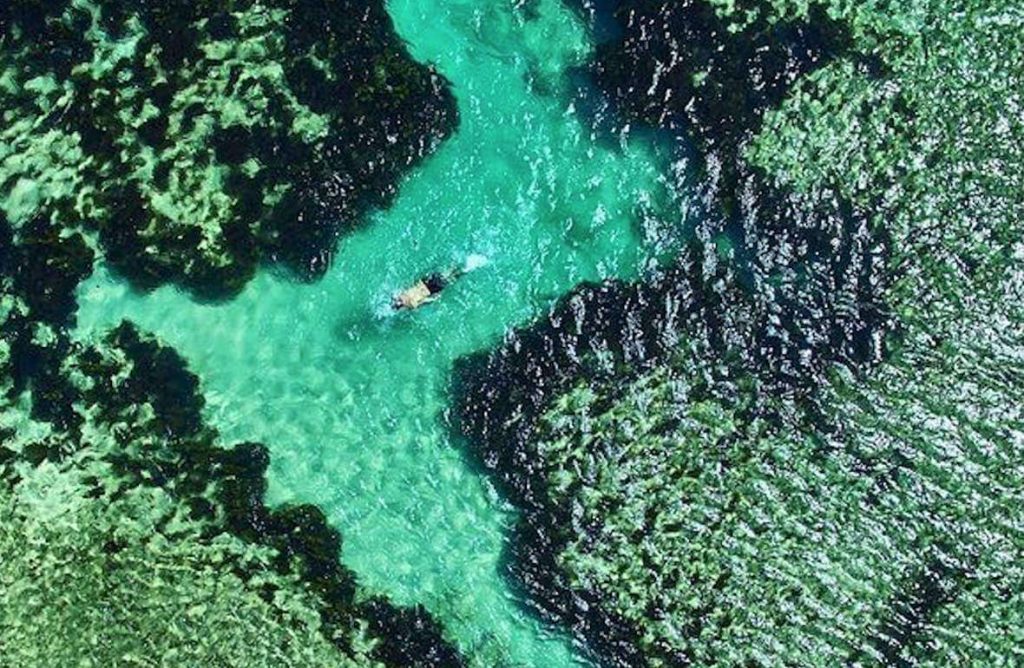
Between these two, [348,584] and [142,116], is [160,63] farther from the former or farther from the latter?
[348,584]

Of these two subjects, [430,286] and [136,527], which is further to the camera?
[430,286]

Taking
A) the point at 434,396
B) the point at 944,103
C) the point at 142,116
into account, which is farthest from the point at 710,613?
the point at 142,116

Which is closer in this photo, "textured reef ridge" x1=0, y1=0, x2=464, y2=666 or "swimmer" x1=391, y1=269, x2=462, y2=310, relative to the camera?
"textured reef ridge" x1=0, y1=0, x2=464, y2=666

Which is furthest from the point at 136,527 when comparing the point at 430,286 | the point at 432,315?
the point at 430,286

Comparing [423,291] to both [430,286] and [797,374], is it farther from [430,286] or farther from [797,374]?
[797,374]

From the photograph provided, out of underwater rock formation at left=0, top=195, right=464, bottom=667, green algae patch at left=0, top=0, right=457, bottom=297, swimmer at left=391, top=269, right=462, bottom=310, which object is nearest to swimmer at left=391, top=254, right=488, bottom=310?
swimmer at left=391, top=269, right=462, bottom=310

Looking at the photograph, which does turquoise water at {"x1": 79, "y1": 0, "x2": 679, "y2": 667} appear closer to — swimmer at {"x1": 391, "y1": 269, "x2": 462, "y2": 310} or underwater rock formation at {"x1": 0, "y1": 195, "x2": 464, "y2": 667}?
swimmer at {"x1": 391, "y1": 269, "x2": 462, "y2": 310}
